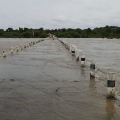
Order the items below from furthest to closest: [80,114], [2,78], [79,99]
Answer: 1. [2,78]
2. [79,99]
3. [80,114]

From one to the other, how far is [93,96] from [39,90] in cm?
214

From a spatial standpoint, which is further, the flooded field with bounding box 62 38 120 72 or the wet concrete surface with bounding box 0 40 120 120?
the flooded field with bounding box 62 38 120 72

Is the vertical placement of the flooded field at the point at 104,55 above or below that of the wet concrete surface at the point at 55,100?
below

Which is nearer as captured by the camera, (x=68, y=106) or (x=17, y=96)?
(x=68, y=106)

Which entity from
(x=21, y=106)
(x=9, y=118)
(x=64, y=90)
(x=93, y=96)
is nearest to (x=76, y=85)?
(x=64, y=90)

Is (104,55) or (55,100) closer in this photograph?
(55,100)

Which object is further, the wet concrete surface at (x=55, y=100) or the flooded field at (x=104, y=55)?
the flooded field at (x=104, y=55)

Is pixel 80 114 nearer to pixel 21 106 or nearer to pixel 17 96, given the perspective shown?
pixel 21 106

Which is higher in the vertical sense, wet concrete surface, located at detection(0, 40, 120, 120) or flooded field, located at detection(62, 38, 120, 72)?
wet concrete surface, located at detection(0, 40, 120, 120)

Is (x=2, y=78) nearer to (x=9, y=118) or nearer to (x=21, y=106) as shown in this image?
(x=21, y=106)

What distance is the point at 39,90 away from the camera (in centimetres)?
1269

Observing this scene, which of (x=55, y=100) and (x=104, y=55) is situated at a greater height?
(x=55, y=100)

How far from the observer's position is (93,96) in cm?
→ 1159

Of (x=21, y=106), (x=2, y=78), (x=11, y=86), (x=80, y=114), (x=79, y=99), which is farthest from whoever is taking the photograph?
(x=2, y=78)
